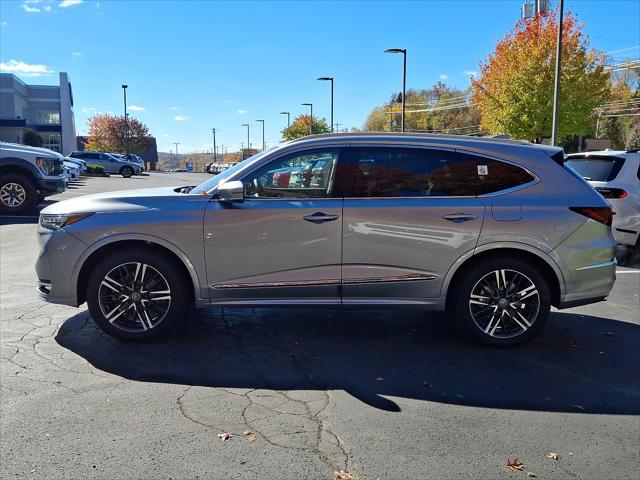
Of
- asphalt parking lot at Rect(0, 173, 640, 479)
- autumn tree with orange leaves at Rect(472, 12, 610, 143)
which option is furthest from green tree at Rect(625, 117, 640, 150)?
asphalt parking lot at Rect(0, 173, 640, 479)

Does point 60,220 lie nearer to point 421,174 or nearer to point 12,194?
point 421,174

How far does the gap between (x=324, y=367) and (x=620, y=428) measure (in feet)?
6.90

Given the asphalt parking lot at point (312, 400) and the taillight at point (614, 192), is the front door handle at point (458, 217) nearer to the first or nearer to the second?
the asphalt parking lot at point (312, 400)

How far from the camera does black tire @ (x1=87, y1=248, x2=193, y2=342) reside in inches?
188

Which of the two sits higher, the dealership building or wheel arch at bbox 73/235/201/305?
the dealership building

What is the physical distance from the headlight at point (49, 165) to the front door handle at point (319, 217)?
10.5 m

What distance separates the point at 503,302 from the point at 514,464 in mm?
2009

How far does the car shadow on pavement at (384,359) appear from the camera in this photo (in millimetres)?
4070

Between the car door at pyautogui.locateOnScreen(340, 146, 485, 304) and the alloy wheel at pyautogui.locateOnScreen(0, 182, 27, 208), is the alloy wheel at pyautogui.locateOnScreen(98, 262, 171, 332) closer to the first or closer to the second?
the car door at pyautogui.locateOnScreen(340, 146, 485, 304)

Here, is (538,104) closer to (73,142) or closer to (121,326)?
(121,326)

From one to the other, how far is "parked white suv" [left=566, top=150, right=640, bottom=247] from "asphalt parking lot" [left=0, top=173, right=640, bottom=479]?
154 inches

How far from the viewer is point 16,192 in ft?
42.5

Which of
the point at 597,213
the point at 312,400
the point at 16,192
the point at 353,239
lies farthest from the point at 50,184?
the point at 597,213

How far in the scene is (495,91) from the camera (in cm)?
2955
